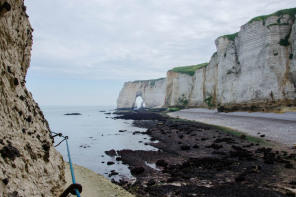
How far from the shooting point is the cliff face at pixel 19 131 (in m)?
2.86

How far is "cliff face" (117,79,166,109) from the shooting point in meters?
101

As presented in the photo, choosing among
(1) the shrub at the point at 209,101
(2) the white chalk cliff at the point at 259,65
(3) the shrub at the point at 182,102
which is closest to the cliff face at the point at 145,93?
(3) the shrub at the point at 182,102

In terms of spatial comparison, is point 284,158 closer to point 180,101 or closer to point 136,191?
point 136,191

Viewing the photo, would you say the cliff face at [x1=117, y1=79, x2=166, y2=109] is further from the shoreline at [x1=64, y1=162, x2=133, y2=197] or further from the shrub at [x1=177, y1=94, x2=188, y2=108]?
the shoreline at [x1=64, y1=162, x2=133, y2=197]

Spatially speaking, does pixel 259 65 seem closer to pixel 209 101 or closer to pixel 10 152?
pixel 209 101

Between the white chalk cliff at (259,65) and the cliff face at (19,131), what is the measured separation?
29.5m

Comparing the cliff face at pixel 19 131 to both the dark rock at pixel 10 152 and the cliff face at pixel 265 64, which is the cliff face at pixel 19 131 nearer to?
the dark rock at pixel 10 152

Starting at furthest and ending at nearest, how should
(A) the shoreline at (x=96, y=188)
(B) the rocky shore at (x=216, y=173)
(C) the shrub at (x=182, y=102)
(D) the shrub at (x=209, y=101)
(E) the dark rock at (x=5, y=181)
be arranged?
(C) the shrub at (x=182, y=102) < (D) the shrub at (x=209, y=101) < (B) the rocky shore at (x=216, y=173) < (A) the shoreline at (x=96, y=188) < (E) the dark rock at (x=5, y=181)

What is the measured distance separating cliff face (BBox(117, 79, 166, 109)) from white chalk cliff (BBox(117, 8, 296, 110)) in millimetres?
53550

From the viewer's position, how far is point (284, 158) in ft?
35.8

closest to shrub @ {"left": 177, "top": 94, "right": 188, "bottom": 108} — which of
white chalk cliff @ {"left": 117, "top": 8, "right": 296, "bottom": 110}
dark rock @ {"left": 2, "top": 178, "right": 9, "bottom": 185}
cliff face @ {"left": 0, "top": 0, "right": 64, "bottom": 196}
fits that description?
white chalk cliff @ {"left": 117, "top": 8, "right": 296, "bottom": 110}

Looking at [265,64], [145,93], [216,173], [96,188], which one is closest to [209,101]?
[265,64]

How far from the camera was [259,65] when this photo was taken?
31203mm

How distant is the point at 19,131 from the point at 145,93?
346 feet
